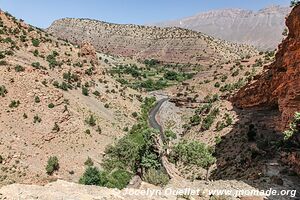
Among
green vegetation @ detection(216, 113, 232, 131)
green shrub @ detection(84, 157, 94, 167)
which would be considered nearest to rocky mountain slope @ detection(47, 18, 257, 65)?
green vegetation @ detection(216, 113, 232, 131)

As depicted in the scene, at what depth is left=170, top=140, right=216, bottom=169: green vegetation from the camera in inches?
1349

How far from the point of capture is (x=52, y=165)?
37.2 metres

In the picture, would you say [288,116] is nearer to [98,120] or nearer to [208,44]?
[98,120]

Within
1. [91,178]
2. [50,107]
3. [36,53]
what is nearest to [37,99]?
[50,107]

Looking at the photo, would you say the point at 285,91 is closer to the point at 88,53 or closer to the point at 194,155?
the point at 194,155

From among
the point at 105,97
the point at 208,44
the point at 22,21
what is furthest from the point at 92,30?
the point at 105,97

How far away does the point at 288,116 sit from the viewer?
30.5 m

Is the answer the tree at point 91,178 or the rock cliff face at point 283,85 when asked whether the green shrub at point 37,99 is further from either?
the rock cliff face at point 283,85

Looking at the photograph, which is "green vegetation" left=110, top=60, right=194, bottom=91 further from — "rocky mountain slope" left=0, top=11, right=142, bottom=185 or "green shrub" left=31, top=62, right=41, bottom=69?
"green shrub" left=31, top=62, right=41, bottom=69

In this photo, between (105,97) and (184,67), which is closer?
(105,97)

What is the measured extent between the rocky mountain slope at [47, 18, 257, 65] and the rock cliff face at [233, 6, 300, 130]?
91.8m

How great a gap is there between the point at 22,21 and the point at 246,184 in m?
59.7

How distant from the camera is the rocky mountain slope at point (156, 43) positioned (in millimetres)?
149425

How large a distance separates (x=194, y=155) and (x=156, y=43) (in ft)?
459
